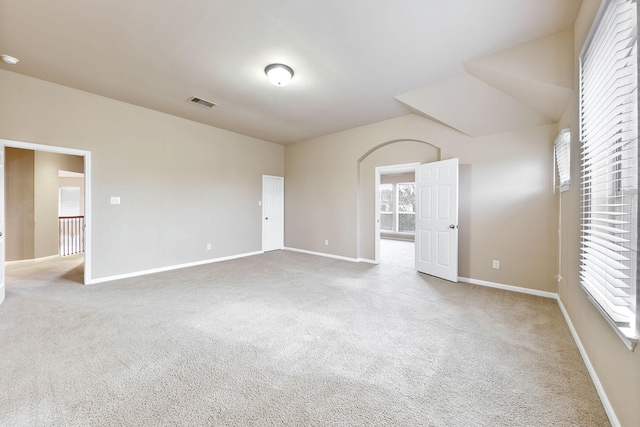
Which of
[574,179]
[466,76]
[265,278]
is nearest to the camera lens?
[574,179]

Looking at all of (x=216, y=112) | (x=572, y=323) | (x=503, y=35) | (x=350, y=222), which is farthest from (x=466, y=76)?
(x=216, y=112)

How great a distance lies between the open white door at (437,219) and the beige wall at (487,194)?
0.23 meters

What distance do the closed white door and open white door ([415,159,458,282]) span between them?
12.0 feet

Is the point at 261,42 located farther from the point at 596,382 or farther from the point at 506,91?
the point at 596,382

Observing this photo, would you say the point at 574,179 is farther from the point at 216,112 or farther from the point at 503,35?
the point at 216,112

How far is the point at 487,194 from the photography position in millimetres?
3904

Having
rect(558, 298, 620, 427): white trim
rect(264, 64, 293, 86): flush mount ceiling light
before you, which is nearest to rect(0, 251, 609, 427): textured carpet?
rect(558, 298, 620, 427): white trim

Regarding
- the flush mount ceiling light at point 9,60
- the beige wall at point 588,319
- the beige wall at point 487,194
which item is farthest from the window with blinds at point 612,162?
the flush mount ceiling light at point 9,60

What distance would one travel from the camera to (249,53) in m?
2.79

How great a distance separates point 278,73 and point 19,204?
630 centimetres

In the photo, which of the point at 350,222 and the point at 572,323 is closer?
the point at 572,323

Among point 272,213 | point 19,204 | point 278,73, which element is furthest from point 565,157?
point 19,204

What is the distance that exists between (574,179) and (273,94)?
3.71 meters

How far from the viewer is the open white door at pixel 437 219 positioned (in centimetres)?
404
